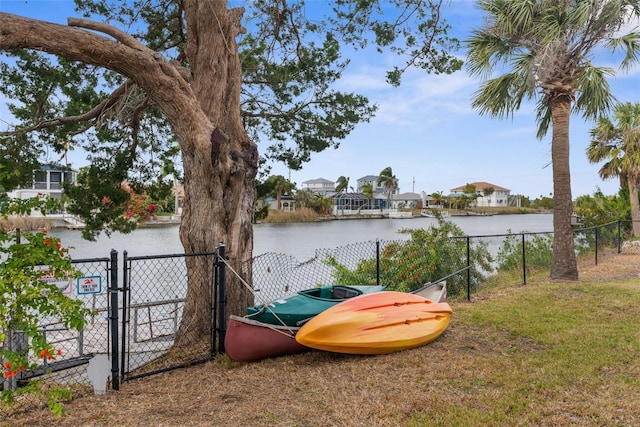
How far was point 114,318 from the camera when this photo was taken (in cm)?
498

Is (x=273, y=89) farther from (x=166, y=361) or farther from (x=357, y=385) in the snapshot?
(x=357, y=385)

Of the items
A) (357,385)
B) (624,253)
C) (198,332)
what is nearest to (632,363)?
(357,385)

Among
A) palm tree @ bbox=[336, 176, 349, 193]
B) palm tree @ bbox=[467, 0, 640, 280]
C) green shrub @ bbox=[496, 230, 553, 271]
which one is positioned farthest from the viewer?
palm tree @ bbox=[336, 176, 349, 193]

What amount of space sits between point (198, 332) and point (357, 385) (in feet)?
9.15

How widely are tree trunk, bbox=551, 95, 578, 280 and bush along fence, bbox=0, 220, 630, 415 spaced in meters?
0.82

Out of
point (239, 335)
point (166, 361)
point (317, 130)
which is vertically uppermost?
point (317, 130)

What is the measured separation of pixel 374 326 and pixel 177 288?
29.3ft

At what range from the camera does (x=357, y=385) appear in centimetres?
483

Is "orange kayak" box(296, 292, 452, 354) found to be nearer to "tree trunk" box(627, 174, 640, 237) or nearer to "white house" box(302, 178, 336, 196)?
"tree trunk" box(627, 174, 640, 237)

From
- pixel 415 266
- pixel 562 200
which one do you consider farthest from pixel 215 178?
pixel 562 200

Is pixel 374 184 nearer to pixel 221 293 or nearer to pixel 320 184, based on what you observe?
pixel 320 184

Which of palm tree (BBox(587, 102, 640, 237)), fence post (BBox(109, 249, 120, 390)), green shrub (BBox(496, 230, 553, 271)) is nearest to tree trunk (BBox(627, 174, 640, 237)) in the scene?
palm tree (BBox(587, 102, 640, 237))

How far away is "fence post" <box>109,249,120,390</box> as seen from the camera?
4.91 m

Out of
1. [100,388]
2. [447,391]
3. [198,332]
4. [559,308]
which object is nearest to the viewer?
[447,391]
